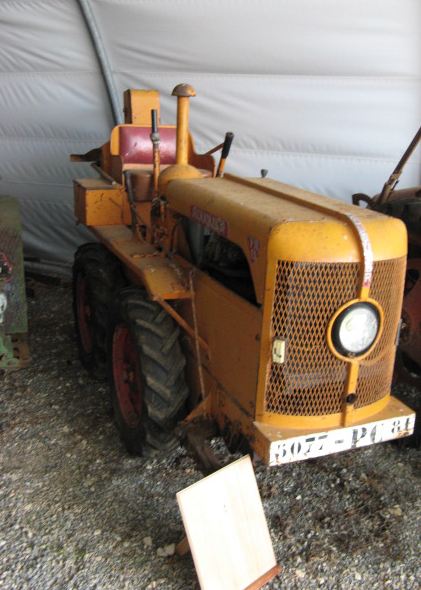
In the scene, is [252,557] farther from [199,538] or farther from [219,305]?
[219,305]

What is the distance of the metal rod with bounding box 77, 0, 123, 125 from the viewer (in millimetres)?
5016

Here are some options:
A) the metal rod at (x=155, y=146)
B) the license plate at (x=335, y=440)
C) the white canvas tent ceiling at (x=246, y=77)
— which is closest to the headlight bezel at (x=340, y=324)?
the license plate at (x=335, y=440)

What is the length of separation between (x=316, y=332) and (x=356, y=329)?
0.16m

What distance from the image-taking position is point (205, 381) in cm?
281

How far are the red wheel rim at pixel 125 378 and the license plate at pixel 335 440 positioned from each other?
3.69 feet

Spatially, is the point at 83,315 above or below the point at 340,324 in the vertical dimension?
below

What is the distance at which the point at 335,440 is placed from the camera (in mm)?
2307

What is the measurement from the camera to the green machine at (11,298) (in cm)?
375

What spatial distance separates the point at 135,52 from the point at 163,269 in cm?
299

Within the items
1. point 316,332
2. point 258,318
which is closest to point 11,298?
point 258,318

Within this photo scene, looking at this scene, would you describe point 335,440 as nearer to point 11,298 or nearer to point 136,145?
point 11,298

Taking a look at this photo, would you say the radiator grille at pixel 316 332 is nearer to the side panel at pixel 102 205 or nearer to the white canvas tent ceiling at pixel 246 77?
the side panel at pixel 102 205

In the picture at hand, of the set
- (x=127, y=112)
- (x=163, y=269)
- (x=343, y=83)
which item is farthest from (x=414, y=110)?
(x=163, y=269)

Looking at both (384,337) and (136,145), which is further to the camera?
(136,145)
